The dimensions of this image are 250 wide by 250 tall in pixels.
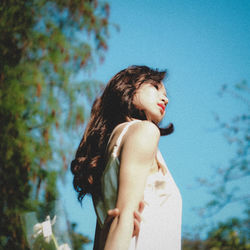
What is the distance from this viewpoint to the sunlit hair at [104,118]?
1.31 m

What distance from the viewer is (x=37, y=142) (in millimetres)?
4934

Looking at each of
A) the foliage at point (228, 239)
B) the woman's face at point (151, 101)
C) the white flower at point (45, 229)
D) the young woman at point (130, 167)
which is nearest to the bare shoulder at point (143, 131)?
the young woman at point (130, 167)

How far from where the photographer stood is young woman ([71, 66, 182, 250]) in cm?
96

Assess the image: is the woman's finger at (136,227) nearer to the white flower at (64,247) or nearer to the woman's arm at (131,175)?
the woman's arm at (131,175)

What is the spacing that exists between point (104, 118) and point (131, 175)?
48cm

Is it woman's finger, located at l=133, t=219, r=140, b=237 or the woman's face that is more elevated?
the woman's face

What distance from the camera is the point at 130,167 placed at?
0.99 m

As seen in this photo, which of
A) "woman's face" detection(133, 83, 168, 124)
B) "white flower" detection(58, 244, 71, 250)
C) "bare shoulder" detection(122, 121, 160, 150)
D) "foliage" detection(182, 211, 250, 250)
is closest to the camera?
"bare shoulder" detection(122, 121, 160, 150)

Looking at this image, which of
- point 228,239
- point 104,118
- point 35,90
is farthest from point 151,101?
point 35,90

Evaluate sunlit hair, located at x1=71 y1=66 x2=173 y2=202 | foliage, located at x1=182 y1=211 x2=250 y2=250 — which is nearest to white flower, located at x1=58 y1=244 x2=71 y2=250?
sunlit hair, located at x1=71 y1=66 x2=173 y2=202

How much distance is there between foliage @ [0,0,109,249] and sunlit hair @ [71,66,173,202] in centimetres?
307

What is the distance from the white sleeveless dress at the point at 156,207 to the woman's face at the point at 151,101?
0.17 meters

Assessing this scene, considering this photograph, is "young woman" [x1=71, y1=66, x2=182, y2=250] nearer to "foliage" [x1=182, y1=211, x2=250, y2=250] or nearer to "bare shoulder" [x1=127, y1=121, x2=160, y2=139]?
"bare shoulder" [x1=127, y1=121, x2=160, y2=139]

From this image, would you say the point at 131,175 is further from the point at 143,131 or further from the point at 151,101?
the point at 151,101
